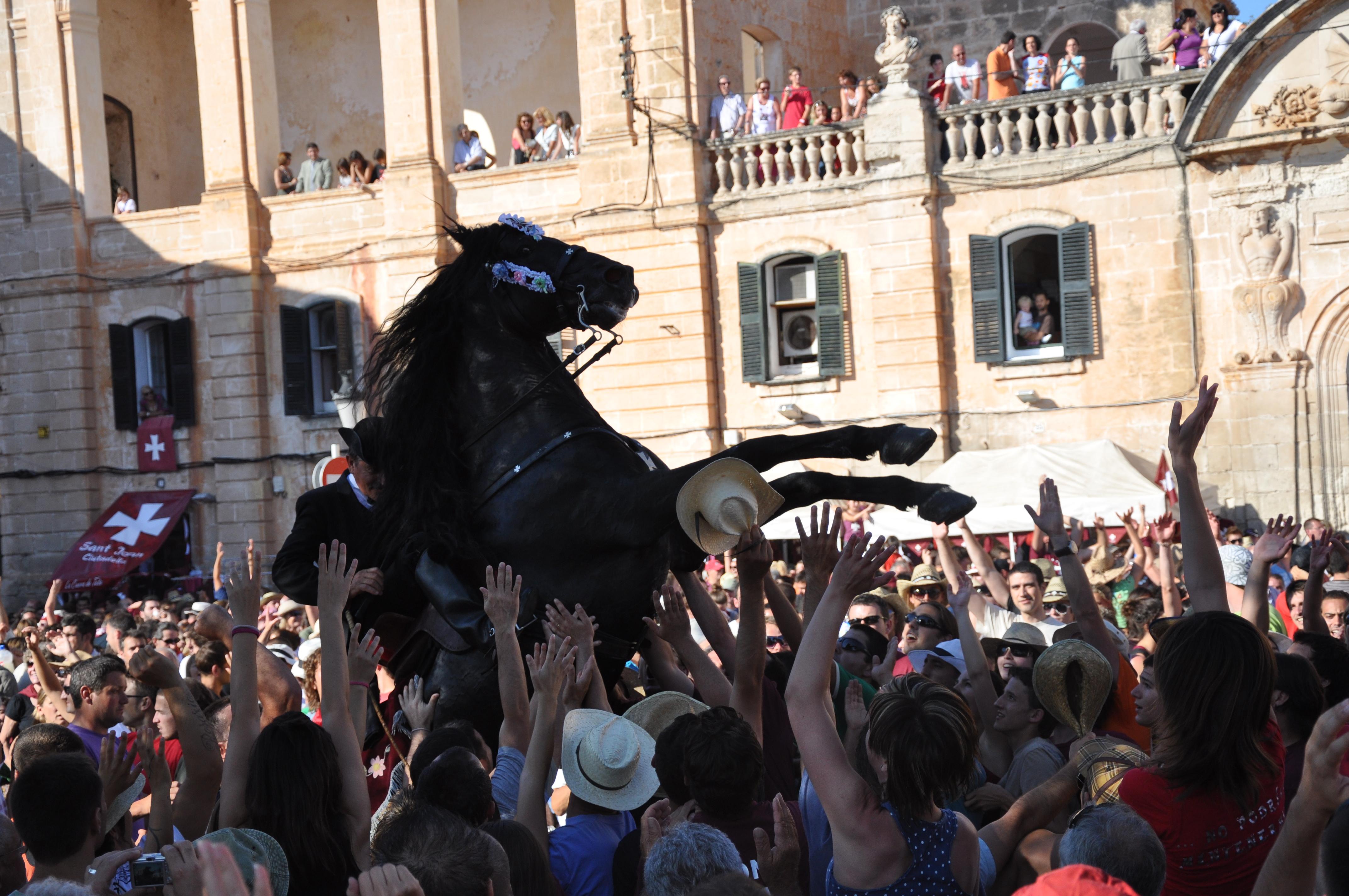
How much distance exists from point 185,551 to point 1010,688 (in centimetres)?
2229

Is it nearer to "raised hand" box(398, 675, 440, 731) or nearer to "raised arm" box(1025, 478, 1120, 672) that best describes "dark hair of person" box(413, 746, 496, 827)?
"raised hand" box(398, 675, 440, 731)

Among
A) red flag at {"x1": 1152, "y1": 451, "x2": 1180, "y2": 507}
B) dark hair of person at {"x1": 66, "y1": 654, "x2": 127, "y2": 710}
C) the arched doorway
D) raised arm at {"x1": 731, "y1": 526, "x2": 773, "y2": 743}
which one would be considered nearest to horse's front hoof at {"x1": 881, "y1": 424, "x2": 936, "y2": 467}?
raised arm at {"x1": 731, "y1": 526, "x2": 773, "y2": 743}

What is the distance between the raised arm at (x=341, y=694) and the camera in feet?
13.2

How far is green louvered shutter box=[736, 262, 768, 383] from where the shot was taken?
838 inches

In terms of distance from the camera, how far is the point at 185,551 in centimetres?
2538

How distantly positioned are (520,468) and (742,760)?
2.34 metres

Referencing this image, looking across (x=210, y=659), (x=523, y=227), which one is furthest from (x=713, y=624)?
(x=210, y=659)

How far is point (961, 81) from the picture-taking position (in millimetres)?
21453

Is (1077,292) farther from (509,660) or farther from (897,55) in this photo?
(509,660)

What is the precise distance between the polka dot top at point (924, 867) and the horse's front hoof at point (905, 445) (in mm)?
1781

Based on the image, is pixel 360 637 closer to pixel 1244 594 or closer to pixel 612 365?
pixel 1244 594

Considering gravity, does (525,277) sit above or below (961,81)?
below

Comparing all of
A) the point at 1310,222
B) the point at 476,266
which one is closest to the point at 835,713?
the point at 476,266

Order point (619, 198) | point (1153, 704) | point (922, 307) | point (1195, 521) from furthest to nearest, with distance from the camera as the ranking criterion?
point (619, 198)
point (922, 307)
point (1195, 521)
point (1153, 704)
